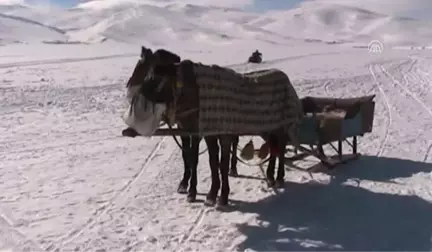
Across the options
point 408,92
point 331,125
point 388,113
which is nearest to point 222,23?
point 408,92

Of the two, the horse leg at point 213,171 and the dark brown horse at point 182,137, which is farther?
the horse leg at point 213,171

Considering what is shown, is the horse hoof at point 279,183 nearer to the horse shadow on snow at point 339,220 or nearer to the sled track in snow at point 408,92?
the horse shadow on snow at point 339,220

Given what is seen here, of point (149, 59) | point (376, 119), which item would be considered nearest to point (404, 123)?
point (376, 119)

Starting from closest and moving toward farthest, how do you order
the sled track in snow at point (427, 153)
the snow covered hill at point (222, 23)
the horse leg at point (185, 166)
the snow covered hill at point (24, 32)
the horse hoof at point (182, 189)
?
the horse leg at point (185, 166)
the horse hoof at point (182, 189)
the sled track in snow at point (427, 153)
the snow covered hill at point (24, 32)
the snow covered hill at point (222, 23)

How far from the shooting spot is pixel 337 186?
7.89m

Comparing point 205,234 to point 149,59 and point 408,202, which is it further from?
point 408,202

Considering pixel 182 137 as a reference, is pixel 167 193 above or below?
below

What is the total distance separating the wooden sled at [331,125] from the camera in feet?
28.1

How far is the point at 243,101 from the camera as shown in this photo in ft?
22.9

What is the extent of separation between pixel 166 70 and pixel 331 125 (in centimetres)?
326

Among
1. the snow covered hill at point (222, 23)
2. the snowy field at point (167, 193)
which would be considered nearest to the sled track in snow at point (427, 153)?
the snowy field at point (167, 193)

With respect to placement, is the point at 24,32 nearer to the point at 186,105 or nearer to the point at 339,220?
the point at 186,105

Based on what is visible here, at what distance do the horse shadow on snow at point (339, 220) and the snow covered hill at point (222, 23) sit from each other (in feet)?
178

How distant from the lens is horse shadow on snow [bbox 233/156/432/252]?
229 inches
